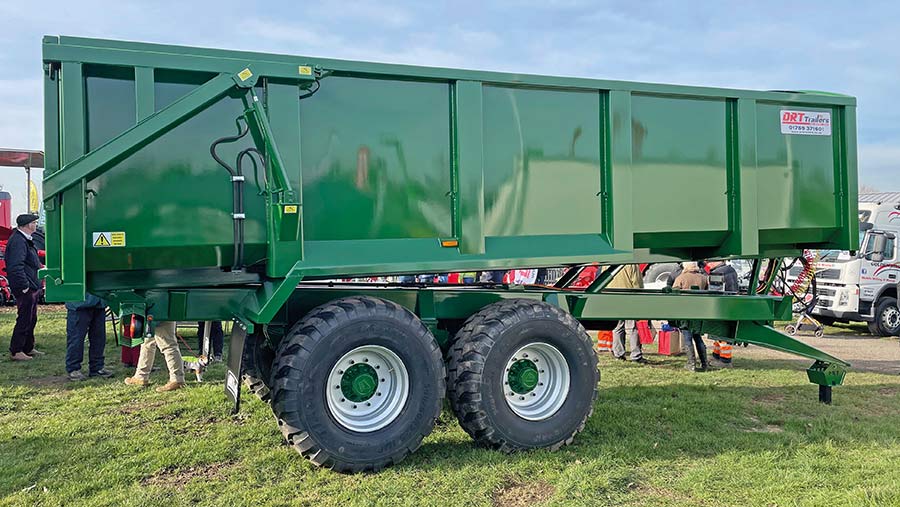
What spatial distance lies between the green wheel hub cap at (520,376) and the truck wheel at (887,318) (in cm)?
1181

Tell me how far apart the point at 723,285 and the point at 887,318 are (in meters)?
5.91

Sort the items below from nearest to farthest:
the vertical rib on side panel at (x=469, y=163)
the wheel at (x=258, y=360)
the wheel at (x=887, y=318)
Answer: the wheel at (x=258, y=360) → the vertical rib on side panel at (x=469, y=163) → the wheel at (x=887, y=318)

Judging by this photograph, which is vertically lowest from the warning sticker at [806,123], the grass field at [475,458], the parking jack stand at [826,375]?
the grass field at [475,458]

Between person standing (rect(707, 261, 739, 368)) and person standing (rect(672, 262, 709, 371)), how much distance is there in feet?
0.78

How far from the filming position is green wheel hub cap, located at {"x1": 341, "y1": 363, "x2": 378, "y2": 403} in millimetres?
4781

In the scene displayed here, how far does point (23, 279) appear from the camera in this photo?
29.8 feet

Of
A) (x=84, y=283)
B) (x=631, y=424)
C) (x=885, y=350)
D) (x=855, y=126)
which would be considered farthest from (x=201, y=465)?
(x=885, y=350)

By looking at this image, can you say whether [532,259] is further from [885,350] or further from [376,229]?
[885,350]

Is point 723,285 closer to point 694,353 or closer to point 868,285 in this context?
point 694,353

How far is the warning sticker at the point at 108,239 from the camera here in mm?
4289

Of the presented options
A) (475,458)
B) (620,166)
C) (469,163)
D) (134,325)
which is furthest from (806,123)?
(134,325)

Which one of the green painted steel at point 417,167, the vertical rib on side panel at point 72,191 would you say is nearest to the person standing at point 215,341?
the green painted steel at point 417,167

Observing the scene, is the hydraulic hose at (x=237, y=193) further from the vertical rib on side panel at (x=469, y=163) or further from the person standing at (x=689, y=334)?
the person standing at (x=689, y=334)

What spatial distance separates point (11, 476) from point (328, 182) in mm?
2883
